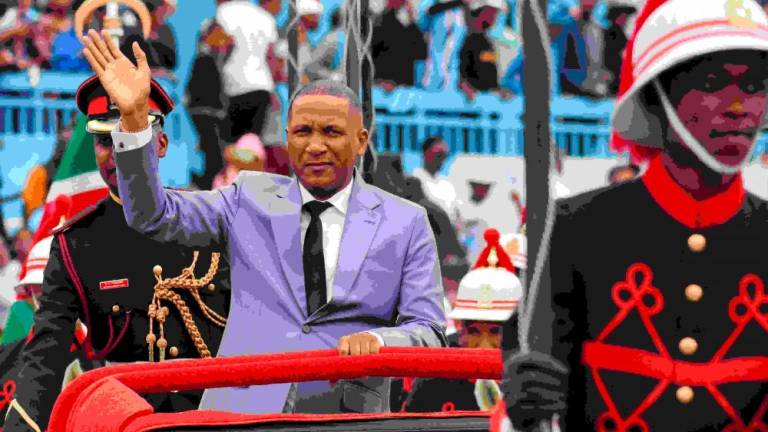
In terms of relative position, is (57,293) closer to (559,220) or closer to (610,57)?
(559,220)

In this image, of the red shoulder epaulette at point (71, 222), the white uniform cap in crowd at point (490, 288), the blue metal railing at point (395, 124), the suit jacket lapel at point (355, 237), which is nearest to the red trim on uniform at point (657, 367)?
the suit jacket lapel at point (355, 237)

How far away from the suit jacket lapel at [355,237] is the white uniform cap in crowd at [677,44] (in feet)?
4.25

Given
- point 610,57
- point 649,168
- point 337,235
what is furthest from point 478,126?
point 649,168

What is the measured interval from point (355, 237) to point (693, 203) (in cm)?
141

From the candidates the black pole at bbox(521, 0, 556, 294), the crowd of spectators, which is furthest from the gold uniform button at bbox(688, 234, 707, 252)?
the crowd of spectators

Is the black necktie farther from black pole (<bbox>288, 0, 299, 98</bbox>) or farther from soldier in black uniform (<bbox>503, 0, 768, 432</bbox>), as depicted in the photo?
soldier in black uniform (<bbox>503, 0, 768, 432</bbox>)

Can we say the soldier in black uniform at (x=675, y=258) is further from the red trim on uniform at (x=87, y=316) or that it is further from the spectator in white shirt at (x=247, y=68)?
the spectator in white shirt at (x=247, y=68)

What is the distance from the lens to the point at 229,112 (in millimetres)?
11586

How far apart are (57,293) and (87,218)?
1.06 ft

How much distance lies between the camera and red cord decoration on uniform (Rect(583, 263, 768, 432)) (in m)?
2.69

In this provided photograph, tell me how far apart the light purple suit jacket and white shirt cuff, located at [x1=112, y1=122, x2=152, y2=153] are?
220 millimetres

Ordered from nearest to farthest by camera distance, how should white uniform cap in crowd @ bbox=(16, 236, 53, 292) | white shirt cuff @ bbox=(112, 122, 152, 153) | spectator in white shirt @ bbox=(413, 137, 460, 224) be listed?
1. white shirt cuff @ bbox=(112, 122, 152, 153)
2. white uniform cap in crowd @ bbox=(16, 236, 53, 292)
3. spectator in white shirt @ bbox=(413, 137, 460, 224)

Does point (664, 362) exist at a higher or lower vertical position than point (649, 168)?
lower

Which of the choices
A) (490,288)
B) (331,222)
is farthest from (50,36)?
(331,222)
